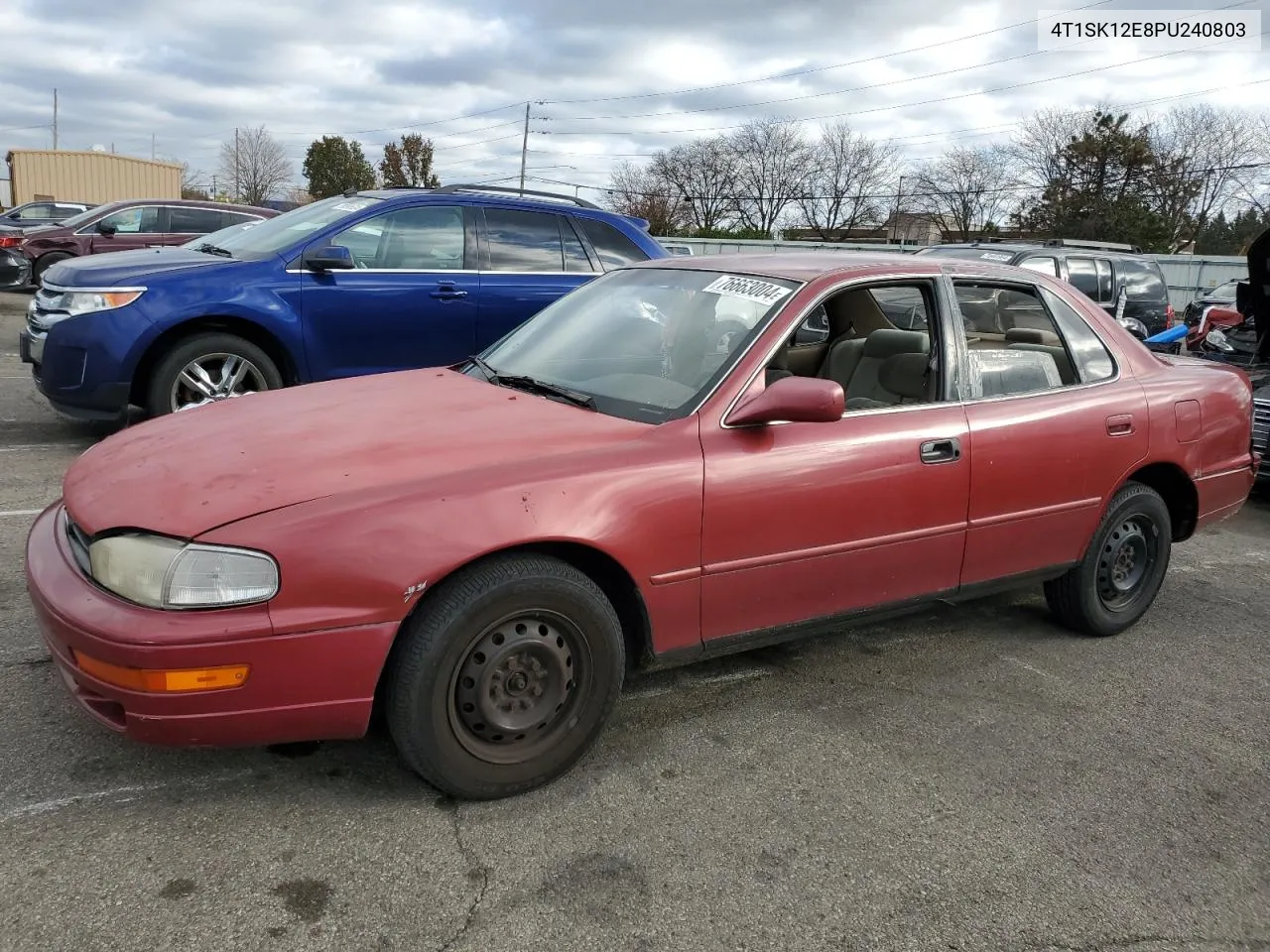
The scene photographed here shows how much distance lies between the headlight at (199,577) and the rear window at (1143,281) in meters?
13.4

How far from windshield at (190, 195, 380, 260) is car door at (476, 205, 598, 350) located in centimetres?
86

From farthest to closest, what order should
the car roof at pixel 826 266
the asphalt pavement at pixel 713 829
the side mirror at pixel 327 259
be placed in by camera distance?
the side mirror at pixel 327 259 → the car roof at pixel 826 266 → the asphalt pavement at pixel 713 829

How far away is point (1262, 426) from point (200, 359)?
23.3 feet

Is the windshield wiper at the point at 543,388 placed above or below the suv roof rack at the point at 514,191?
below

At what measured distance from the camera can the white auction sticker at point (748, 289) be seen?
337 cm

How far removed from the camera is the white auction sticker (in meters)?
3.37

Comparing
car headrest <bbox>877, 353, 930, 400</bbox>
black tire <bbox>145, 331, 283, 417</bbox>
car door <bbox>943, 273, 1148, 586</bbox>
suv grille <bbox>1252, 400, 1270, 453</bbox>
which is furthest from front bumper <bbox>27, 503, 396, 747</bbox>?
suv grille <bbox>1252, 400, 1270, 453</bbox>

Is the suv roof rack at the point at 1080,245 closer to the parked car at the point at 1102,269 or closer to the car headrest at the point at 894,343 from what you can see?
the parked car at the point at 1102,269

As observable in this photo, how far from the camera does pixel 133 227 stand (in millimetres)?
14984

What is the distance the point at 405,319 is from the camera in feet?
21.1

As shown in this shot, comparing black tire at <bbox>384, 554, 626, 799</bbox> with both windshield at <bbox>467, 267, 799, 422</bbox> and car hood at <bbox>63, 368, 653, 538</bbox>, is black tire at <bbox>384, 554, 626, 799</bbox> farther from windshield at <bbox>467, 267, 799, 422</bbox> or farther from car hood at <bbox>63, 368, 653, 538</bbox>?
windshield at <bbox>467, 267, 799, 422</bbox>

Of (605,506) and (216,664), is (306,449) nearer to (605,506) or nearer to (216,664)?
(216,664)

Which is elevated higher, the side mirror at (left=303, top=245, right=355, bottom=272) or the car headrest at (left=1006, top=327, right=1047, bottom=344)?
the side mirror at (left=303, top=245, right=355, bottom=272)

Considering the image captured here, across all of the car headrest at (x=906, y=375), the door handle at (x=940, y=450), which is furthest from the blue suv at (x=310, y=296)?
the door handle at (x=940, y=450)
